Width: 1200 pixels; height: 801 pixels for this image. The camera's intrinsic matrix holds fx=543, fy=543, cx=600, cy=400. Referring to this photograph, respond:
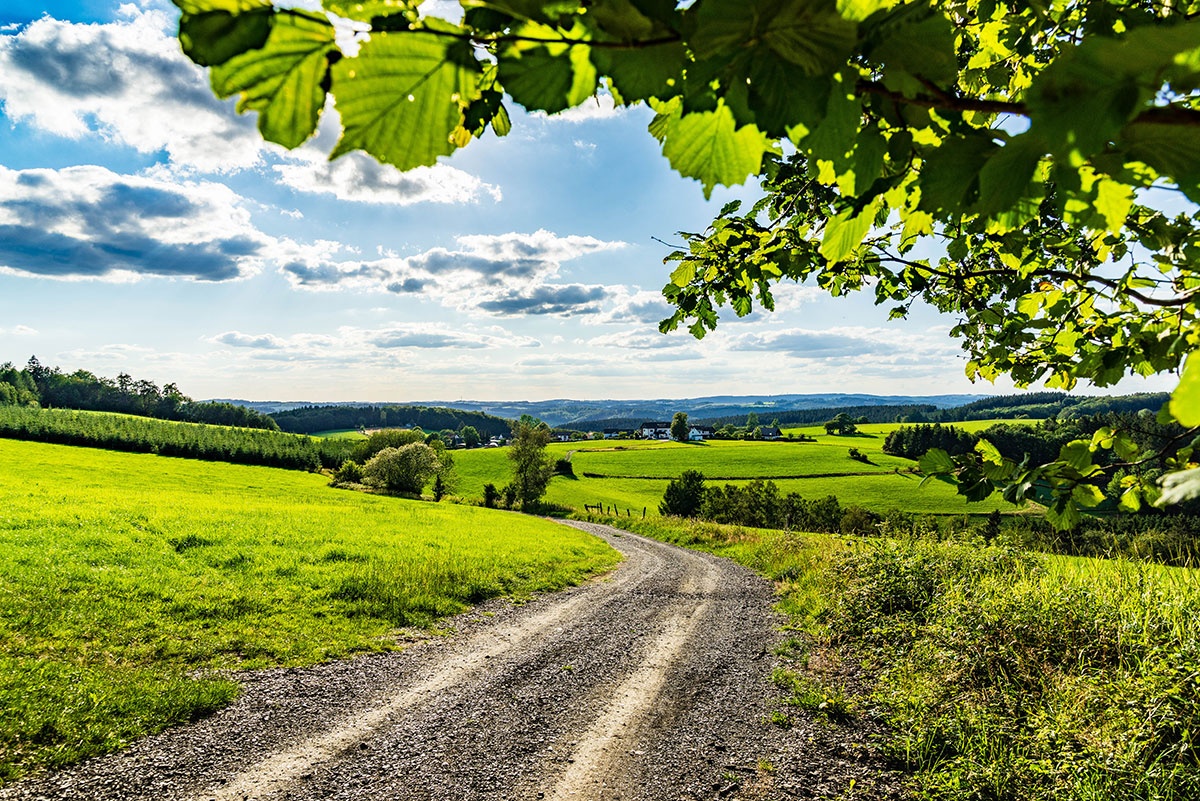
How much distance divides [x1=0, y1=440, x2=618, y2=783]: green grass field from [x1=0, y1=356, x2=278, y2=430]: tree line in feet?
391

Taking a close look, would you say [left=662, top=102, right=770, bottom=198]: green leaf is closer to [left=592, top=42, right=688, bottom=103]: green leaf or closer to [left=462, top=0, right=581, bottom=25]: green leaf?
[left=592, top=42, right=688, bottom=103]: green leaf

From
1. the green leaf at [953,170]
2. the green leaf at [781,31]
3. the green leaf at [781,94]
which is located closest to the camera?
the green leaf at [781,31]

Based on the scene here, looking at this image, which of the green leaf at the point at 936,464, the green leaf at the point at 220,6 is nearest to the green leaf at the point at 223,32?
the green leaf at the point at 220,6

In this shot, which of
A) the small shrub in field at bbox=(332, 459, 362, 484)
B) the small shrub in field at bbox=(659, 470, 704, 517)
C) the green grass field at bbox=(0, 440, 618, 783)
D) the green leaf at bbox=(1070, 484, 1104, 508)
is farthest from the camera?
the small shrub in field at bbox=(332, 459, 362, 484)

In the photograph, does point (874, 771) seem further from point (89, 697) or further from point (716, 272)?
point (89, 697)

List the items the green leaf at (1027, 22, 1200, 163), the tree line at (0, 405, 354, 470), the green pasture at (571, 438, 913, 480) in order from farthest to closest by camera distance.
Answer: the green pasture at (571, 438, 913, 480)
the tree line at (0, 405, 354, 470)
the green leaf at (1027, 22, 1200, 163)

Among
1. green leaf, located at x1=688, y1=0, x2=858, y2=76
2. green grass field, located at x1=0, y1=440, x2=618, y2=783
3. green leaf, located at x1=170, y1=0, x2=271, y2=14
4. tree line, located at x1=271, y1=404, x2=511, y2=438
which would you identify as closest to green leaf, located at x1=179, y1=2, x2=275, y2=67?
green leaf, located at x1=170, y1=0, x2=271, y2=14

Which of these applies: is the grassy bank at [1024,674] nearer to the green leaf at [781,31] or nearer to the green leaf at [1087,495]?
the green leaf at [1087,495]

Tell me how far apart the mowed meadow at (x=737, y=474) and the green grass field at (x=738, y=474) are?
13 cm

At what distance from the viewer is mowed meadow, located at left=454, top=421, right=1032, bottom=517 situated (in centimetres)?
6681

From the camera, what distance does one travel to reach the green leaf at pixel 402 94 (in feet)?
2.40

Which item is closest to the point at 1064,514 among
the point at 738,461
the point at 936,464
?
the point at 936,464

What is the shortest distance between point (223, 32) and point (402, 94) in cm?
21

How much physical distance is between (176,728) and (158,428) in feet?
309
